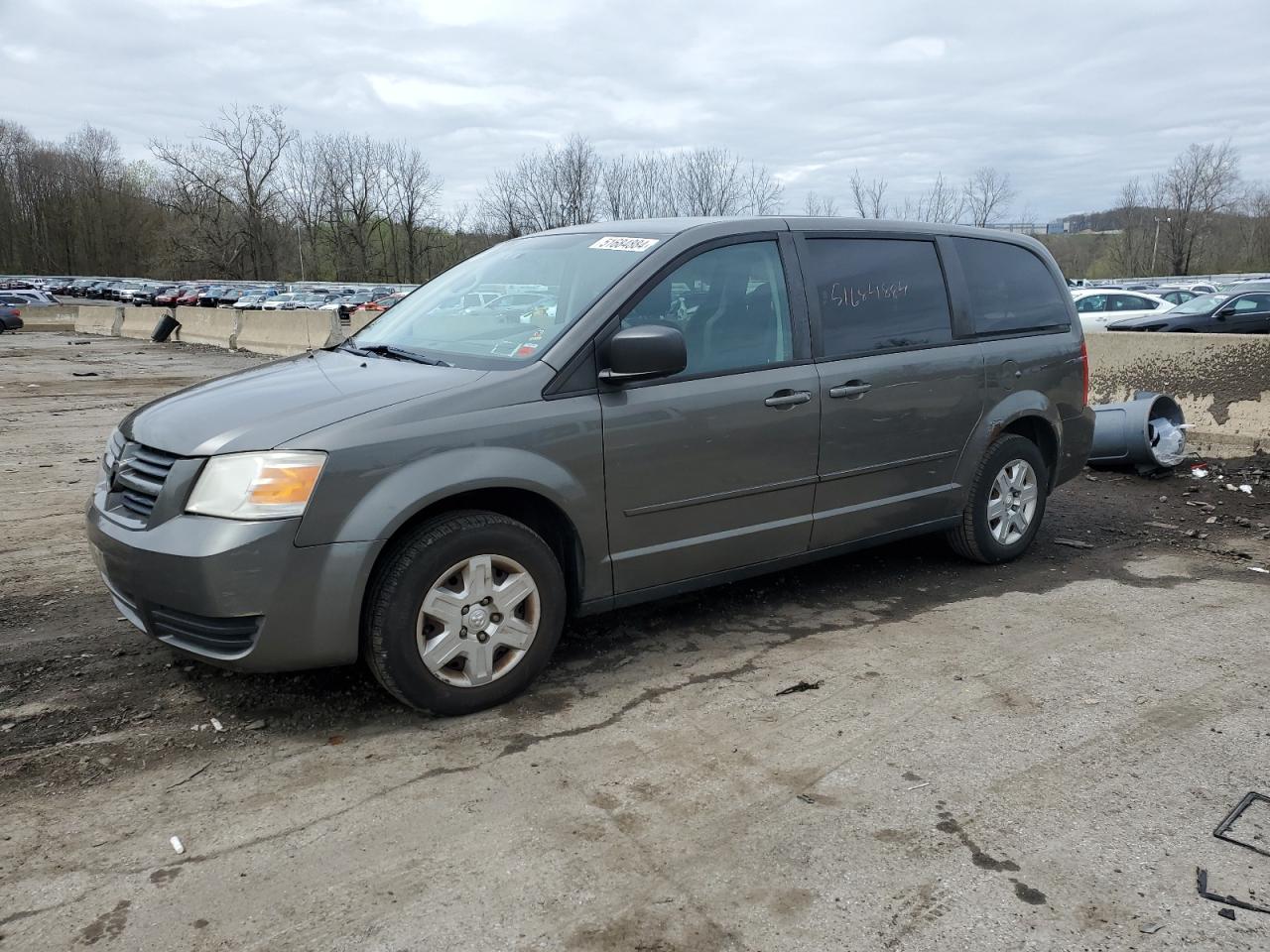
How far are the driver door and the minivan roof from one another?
104 millimetres

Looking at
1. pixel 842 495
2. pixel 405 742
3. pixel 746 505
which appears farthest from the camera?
pixel 842 495

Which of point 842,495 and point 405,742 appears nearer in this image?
point 405,742

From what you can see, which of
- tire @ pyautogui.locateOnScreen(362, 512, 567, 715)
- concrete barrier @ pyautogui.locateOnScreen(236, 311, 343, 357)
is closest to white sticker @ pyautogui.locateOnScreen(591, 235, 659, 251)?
tire @ pyautogui.locateOnScreen(362, 512, 567, 715)

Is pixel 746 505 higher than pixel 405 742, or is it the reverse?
pixel 746 505

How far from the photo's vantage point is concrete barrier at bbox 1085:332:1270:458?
815cm

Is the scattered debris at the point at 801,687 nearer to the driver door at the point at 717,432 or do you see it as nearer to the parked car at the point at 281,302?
the driver door at the point at 717,432

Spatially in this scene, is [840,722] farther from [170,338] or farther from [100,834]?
[170,338]

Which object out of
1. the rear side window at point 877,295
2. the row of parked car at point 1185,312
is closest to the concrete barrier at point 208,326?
the row of parked car at point 1185,312

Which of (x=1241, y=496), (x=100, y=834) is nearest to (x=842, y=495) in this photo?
(x=100, y=834)

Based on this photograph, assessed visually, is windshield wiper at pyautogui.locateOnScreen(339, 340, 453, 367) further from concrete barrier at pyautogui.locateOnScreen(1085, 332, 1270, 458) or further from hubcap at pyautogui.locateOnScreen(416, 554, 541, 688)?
concrete barrier at pyautogui.locateOnScreen(1085, 332, 1270, 458)

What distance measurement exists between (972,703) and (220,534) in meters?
2.85

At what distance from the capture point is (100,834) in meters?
2.88

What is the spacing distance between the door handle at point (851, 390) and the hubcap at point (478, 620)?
69.8 inches

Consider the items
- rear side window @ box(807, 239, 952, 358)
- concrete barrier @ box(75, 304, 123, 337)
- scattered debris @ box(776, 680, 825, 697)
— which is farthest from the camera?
concrete barrier @ box(75, 304, 123, 337)
